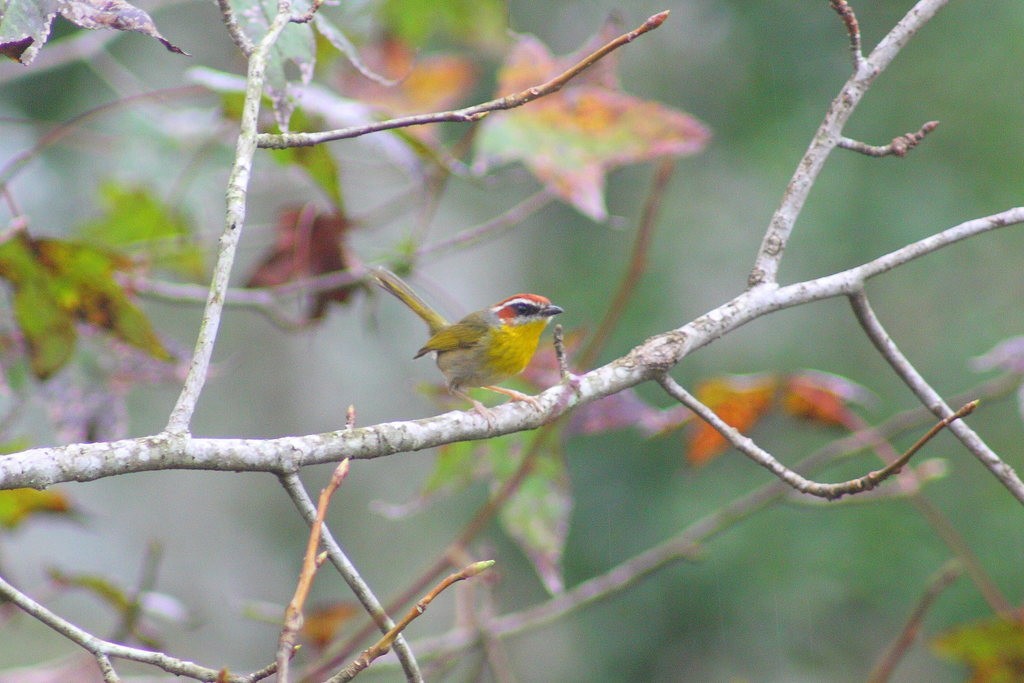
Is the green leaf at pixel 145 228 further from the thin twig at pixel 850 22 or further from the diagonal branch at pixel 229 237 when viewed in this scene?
the thin twig at pixel 850 22

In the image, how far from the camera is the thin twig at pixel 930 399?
1.57 metres

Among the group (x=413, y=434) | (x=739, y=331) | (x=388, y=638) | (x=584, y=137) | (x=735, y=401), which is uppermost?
(x=739, y=331)

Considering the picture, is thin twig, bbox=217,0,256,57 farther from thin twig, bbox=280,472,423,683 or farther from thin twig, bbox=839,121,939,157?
thin twig, bbox=839,121,939,157

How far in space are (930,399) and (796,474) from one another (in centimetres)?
29

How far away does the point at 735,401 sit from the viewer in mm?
2891

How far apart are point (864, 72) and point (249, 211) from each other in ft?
22.6

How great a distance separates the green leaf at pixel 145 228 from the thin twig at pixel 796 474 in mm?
1885

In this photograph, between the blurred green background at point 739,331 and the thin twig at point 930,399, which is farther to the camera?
the blurred green background at point 739,331

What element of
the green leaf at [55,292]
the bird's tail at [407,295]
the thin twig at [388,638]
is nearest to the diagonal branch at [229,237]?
the thin twig at [388,638]

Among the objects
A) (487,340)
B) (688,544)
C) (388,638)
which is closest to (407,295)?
(487,340)

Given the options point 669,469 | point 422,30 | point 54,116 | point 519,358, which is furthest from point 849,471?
point 54,116

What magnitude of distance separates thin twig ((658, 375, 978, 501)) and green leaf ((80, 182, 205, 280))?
188 centimetres

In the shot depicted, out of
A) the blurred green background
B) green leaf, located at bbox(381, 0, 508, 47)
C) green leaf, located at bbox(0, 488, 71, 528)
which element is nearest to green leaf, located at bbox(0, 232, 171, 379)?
green leaf, located at bbox(0, 488, 71, 528)

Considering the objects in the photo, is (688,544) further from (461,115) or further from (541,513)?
(461,115)
